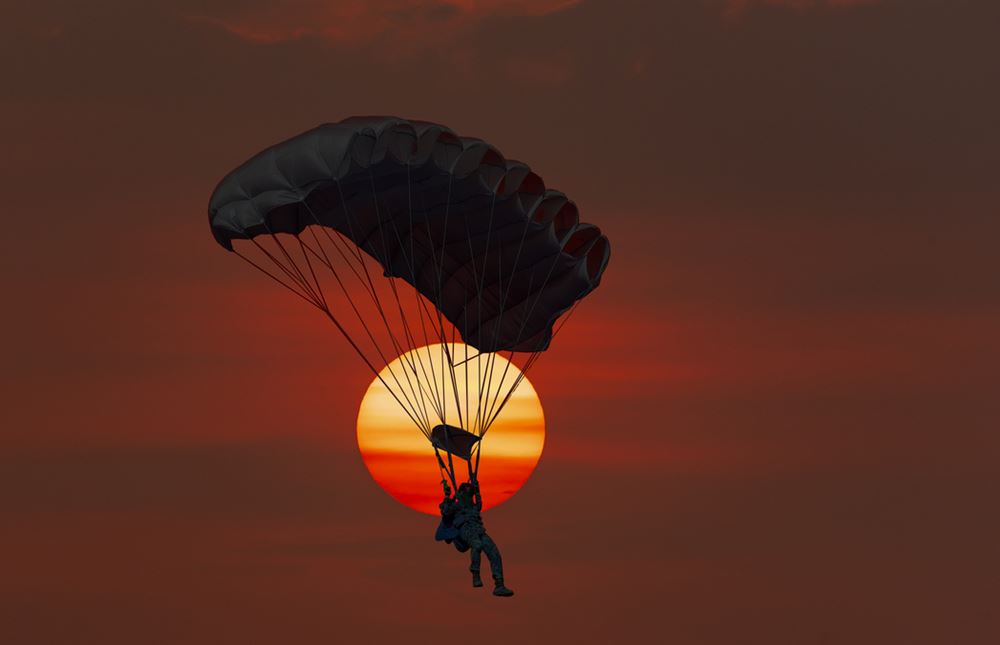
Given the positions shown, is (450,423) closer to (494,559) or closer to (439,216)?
(494,559)

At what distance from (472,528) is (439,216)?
6646 mm

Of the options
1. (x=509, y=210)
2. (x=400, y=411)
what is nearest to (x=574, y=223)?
(x=509, y=210)

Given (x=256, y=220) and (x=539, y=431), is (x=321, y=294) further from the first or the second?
(x=539, y=431)

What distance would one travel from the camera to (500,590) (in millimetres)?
61969

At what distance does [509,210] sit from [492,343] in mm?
4637

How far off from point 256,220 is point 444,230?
16.5 feet

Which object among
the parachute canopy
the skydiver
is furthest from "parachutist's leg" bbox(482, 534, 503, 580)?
the parachute canopy

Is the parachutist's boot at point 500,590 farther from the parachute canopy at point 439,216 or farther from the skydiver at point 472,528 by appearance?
the parachute canopy at point 439,216

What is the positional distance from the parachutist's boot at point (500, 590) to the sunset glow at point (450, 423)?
6.79 ft

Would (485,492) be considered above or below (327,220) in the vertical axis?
below

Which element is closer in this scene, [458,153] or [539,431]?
[458,153]

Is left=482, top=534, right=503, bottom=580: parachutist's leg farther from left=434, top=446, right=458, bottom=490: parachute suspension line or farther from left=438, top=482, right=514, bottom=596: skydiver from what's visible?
left=434, top=446, right=458, bottom=490: parachute suspension line

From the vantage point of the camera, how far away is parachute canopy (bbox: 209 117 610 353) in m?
59.2

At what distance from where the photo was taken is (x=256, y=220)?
59531 mm
